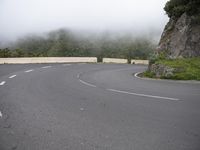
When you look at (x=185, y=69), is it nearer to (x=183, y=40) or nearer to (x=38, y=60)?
(x=183, y=40)

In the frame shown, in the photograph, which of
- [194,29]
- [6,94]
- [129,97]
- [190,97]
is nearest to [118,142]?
[129,97]

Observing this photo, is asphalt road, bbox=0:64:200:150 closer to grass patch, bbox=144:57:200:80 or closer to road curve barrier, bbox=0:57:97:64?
grass patch, bbox=144:57:200:80

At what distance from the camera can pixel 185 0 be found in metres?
24.2

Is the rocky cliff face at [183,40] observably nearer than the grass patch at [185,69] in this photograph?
No

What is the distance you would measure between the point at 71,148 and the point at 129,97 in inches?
218

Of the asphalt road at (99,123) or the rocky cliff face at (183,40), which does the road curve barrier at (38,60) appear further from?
the asphalt road at (99,123)

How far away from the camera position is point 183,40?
24.0 metres

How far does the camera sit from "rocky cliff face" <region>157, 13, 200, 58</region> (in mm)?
23433

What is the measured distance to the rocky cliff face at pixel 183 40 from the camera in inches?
923

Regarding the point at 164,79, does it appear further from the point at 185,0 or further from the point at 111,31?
the point at 111,31

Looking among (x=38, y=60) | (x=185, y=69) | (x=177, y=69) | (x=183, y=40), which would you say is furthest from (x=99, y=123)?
(x=38, y=60)

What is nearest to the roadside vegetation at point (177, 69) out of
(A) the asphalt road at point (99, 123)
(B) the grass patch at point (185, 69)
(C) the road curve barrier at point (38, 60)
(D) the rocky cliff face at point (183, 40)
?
(B) the grass patch at point (185, 69)

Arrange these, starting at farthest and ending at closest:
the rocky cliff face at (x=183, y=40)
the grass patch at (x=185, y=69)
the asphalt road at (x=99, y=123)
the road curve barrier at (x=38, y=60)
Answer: the road curve barrier at (x=38, y=60) → the rocky cliff face at (x=183, y=40) → the grass patch at (x=185, y=69) → the asphalt road at (x=99, y=123)

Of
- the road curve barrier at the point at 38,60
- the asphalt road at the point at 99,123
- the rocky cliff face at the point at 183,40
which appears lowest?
the road curve barrier at the point at 38,60
